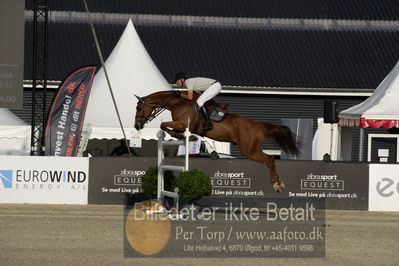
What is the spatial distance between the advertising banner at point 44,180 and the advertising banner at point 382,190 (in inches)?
284

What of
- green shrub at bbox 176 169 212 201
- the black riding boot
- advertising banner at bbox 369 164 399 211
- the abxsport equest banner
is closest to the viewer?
green shrub at bbox 176 169 212 201

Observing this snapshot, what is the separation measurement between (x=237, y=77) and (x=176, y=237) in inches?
1016

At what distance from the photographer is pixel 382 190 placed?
23781 millimetres


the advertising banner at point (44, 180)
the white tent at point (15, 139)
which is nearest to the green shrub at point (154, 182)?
the advertising banner at point (44, 180)

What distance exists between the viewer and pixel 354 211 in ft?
77.3

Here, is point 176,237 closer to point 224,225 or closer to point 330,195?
point 224,225

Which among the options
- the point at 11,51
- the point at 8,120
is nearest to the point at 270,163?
the point at 11,51

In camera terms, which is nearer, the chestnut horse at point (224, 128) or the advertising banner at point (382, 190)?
the chestnut horse at point (224, 128)

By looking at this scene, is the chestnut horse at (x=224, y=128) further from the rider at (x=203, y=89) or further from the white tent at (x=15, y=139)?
the white tent at (x=15, y=139)

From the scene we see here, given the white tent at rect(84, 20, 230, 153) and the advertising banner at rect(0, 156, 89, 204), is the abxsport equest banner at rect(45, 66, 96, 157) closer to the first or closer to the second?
the white tent at rect(84, 20, 230, 153)

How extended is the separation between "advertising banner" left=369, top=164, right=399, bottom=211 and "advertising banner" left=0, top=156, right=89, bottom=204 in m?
7.22

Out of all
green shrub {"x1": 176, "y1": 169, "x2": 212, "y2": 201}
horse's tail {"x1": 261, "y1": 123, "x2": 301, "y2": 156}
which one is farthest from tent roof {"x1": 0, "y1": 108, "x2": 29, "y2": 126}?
green shrub {"x1": 176, "y1": 169, "x2": 212, "y2": 201}

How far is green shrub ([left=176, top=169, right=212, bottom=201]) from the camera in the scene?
1814 centimetres

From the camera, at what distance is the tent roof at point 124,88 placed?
29.1m
